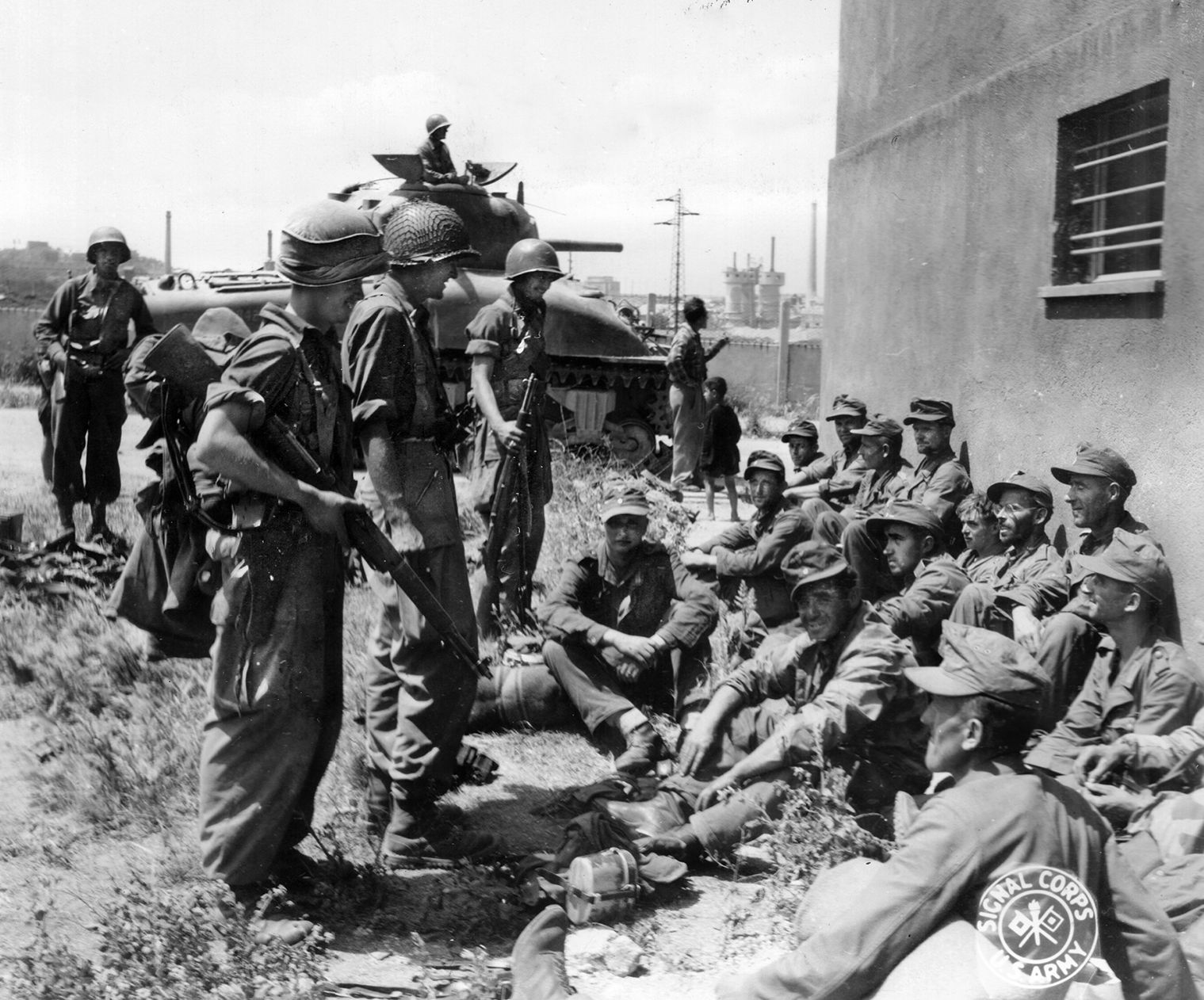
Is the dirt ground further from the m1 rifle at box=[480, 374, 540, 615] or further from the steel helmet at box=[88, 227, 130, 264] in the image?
the steel helmet at box=[88, 227, 130, 264]

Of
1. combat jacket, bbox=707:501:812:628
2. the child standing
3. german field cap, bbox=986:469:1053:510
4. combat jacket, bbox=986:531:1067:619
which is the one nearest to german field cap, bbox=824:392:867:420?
combat jacket, bbox=707:501:812:628

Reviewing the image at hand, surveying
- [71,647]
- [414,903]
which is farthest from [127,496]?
[414,903]

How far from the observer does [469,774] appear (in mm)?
4758

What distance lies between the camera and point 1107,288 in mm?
6238

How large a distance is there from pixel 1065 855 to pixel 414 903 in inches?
80.9

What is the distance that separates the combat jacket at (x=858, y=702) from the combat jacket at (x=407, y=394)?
1.31 m

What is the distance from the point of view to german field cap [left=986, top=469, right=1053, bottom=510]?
619 centimetres

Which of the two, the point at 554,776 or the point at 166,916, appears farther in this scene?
the point at 554,776

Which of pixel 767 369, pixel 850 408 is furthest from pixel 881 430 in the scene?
pixel 767 369

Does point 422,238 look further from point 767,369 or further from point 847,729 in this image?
point 767,369

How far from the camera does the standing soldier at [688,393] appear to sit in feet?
40.5

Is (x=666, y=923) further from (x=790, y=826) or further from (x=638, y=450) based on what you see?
(x=638, y=450)

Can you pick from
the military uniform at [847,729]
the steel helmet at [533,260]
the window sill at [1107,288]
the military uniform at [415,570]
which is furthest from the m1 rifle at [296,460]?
the window sill at [1107,288]

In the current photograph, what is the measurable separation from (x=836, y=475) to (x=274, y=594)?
558cm
